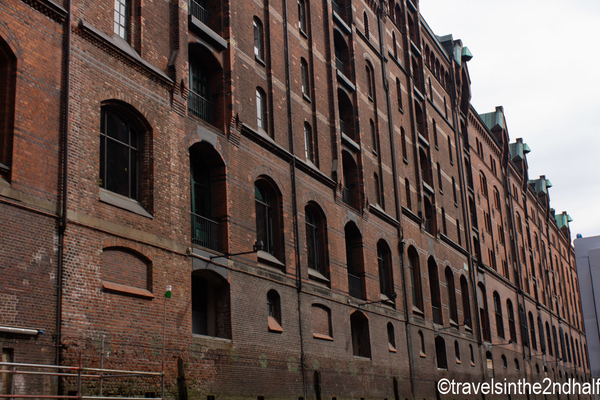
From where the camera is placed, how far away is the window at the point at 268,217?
2219 centimetres

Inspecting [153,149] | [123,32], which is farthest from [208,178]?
[123,32]

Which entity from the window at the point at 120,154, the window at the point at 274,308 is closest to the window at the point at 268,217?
the window at the point at 274,308

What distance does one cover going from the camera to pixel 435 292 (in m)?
36.6

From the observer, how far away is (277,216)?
2295 cm

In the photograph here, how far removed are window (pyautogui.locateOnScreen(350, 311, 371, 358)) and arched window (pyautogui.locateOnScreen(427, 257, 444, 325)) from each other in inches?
351

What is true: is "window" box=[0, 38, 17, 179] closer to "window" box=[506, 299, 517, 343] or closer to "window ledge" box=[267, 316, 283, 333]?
"window ledge" box=[267, 316, 283, 333]

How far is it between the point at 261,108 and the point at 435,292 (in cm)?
1743

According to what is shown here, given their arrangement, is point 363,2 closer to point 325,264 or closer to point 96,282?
point 325,264

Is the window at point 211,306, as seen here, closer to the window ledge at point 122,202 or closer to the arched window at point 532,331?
the window ledge at point 122,202

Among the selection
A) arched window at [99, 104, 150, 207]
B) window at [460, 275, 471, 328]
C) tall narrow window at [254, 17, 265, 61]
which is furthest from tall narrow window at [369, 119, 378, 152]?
arched window at [99, 104, 150, 207]

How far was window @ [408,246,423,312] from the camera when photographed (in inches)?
1329

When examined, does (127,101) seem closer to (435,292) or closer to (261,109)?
(261,109)

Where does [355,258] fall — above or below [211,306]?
above

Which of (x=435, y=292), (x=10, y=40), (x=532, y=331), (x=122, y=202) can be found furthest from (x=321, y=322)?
(x=532, y=331)
